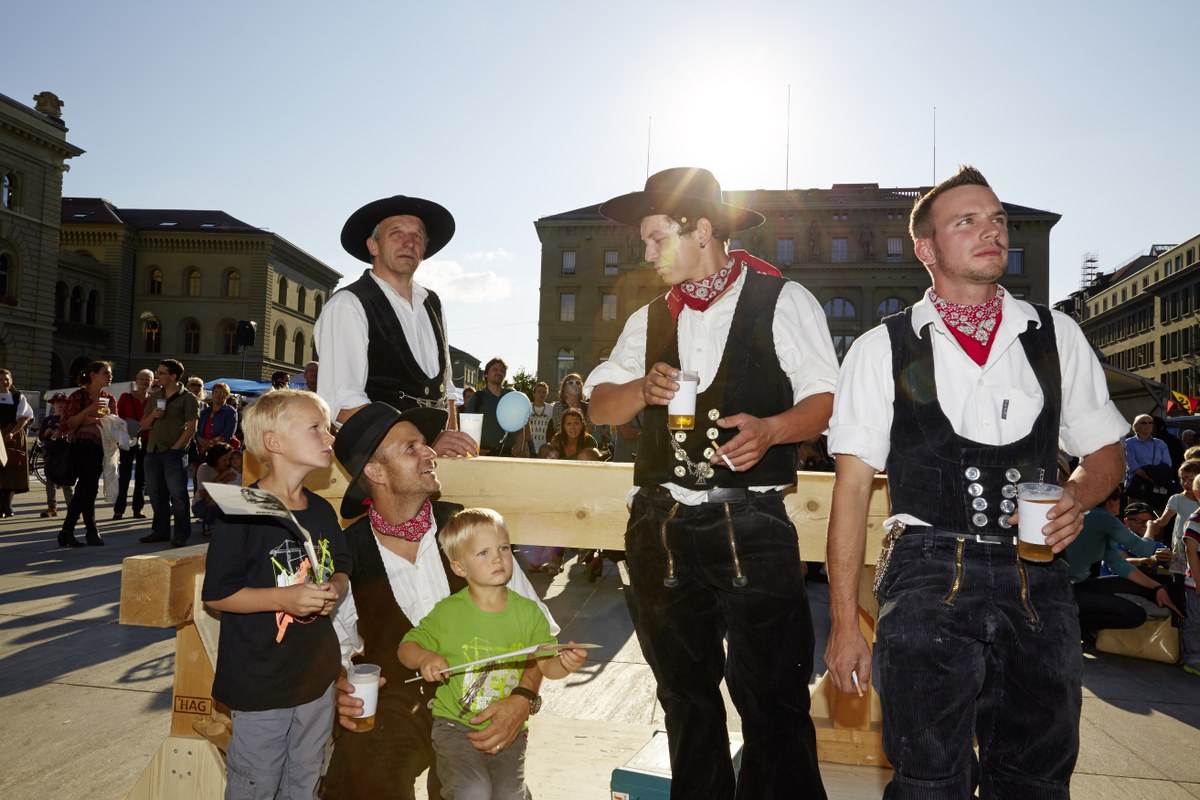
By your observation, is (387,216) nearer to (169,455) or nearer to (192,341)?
(169,455)

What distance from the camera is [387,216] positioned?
3.64m

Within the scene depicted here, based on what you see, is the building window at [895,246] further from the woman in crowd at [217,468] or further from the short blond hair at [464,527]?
the short blond hair at [464,527]

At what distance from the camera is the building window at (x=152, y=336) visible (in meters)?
47.8

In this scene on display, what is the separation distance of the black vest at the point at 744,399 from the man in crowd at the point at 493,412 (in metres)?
5.33

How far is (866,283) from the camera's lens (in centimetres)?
4622

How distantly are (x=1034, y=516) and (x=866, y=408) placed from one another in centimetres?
48

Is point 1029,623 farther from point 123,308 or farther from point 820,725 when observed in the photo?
point 123,308

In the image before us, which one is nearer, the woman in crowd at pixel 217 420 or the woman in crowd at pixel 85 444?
the woman in crowd at pixel 85 444

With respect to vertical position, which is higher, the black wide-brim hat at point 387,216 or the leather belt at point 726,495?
the black wide-brim hat at point 387,216

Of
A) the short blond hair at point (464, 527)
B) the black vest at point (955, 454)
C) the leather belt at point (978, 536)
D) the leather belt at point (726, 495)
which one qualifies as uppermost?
the black vest at point (955, 454)

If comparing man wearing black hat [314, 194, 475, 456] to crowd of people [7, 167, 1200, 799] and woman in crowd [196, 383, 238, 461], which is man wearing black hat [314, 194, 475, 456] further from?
woman in crowd [196, 383, 238, 461]

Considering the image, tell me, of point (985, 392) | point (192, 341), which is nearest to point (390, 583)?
point (985, 392)

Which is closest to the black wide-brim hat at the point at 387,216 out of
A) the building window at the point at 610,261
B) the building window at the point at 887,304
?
the building window at the point at 887,304

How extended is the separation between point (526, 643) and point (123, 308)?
5316 centimetres
